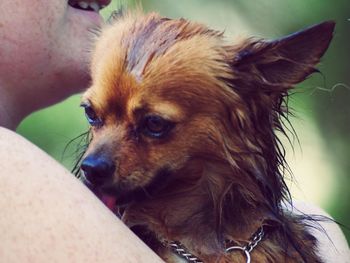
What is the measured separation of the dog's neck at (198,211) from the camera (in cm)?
139

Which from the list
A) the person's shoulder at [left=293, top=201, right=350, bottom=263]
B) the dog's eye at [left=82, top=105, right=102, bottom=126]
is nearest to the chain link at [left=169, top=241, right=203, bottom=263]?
the dog's eye at [left=82, top=105, right=102, bottom=126]

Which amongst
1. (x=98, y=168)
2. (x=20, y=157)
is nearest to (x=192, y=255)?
(x=98, y=168)

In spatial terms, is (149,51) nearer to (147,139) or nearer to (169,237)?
(147,139)

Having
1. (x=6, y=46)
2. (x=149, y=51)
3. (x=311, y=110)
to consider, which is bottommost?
(x=311, y=110)

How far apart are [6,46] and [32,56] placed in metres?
0.06

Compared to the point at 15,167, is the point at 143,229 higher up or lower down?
lower down

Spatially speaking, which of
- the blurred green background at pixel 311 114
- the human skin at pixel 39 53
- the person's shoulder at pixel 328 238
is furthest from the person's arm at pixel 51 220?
the blurred green background at pixel 311 114

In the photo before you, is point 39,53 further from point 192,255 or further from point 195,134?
point 192,255

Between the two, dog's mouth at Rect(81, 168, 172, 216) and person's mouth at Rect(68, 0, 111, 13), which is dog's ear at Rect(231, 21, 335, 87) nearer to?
dog's mouth at Rect(81, 168, 172, 216)

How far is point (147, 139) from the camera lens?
4.31ft

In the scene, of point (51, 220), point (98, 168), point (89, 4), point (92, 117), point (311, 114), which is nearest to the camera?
point (51, 220)

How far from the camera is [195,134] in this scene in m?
1.36

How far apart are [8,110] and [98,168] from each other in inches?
15.1

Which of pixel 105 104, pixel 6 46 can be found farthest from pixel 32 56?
pixel 105 104
